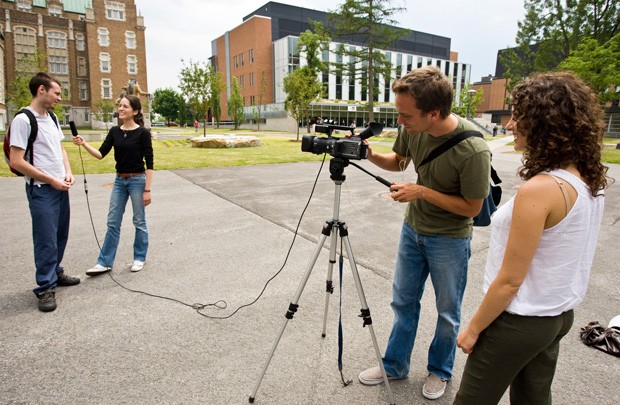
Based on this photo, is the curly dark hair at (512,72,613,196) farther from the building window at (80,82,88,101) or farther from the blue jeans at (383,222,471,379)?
the building window at (80,82,88,101)

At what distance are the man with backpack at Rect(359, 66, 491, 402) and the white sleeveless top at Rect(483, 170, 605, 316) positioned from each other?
2.09 feet

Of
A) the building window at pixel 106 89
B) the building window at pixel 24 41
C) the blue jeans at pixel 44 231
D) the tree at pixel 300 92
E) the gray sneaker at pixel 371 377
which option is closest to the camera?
the gray sneaker at pixel 371 377

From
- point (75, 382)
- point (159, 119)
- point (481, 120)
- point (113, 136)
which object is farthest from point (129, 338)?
point (159, 119)

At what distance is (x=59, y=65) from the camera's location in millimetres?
53344

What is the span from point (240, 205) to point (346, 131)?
246 inches

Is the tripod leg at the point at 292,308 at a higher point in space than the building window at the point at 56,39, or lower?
lower

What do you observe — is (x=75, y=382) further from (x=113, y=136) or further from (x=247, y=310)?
(x=113, y=136)

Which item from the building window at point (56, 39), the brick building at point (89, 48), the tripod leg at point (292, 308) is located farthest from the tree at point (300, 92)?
the building window at point (56, 39)

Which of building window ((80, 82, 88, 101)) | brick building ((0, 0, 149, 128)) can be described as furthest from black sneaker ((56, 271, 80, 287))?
building window ((80, 82, 88, 101))

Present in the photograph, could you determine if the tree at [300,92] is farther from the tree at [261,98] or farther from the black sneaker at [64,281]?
the tree at [261,98]

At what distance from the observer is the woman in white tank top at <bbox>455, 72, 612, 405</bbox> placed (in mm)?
1439

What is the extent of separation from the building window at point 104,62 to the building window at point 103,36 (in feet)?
4.72

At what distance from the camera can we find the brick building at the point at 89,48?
169 ft

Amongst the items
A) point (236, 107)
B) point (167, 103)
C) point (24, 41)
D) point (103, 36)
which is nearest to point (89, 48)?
point (103, 36)
